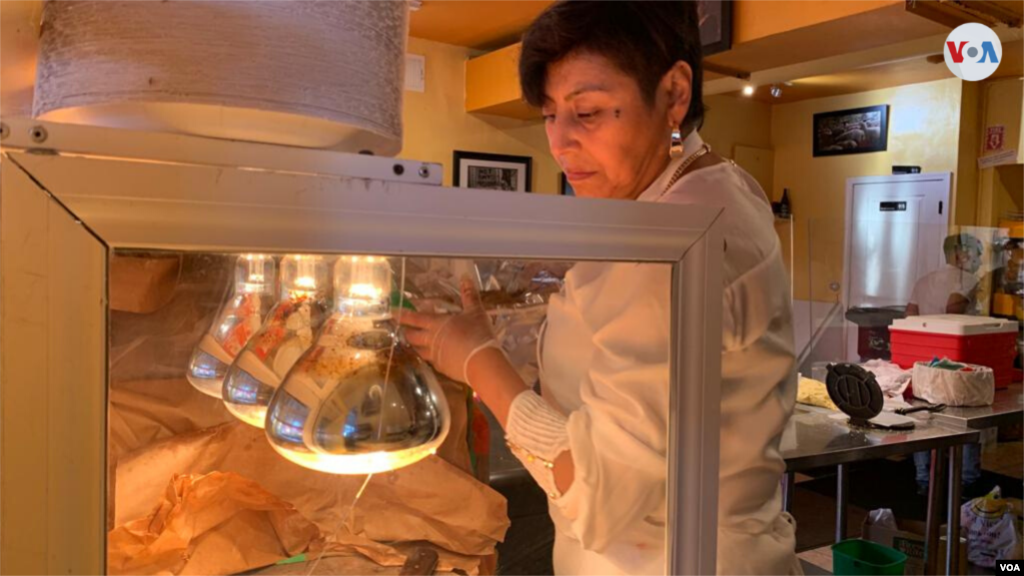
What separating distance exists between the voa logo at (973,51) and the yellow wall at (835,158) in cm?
33

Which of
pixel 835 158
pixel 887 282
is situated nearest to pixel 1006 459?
pixel 887 282

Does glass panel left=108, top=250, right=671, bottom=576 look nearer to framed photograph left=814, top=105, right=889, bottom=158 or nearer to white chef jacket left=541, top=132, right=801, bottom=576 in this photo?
white chef jacket left=541, top=132, right=801, bottom=576

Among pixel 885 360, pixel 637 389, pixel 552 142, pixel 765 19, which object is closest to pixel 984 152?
pixel 885 360

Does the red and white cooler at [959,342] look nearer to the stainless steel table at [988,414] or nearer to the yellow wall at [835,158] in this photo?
the stainless steel table at [988,414]

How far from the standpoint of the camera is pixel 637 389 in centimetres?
55

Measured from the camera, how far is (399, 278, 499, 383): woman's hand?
519 mm

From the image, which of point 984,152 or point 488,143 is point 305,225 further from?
point 984,152

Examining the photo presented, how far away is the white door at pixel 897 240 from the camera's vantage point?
4.04 metres

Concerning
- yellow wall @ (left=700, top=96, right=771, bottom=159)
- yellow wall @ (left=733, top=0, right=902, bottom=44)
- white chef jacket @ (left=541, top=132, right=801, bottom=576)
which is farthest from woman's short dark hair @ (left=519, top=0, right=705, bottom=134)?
yellow wall @ (left=700, top=96, right=771, bottom=159)

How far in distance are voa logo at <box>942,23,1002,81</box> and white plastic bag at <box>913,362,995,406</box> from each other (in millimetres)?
1128

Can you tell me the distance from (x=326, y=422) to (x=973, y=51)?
371 centimetres

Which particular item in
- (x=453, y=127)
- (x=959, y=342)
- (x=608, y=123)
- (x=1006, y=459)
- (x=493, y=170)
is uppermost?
(x=453, y=127)

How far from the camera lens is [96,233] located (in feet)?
1.10

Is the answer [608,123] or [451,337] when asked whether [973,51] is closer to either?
[608,123]
